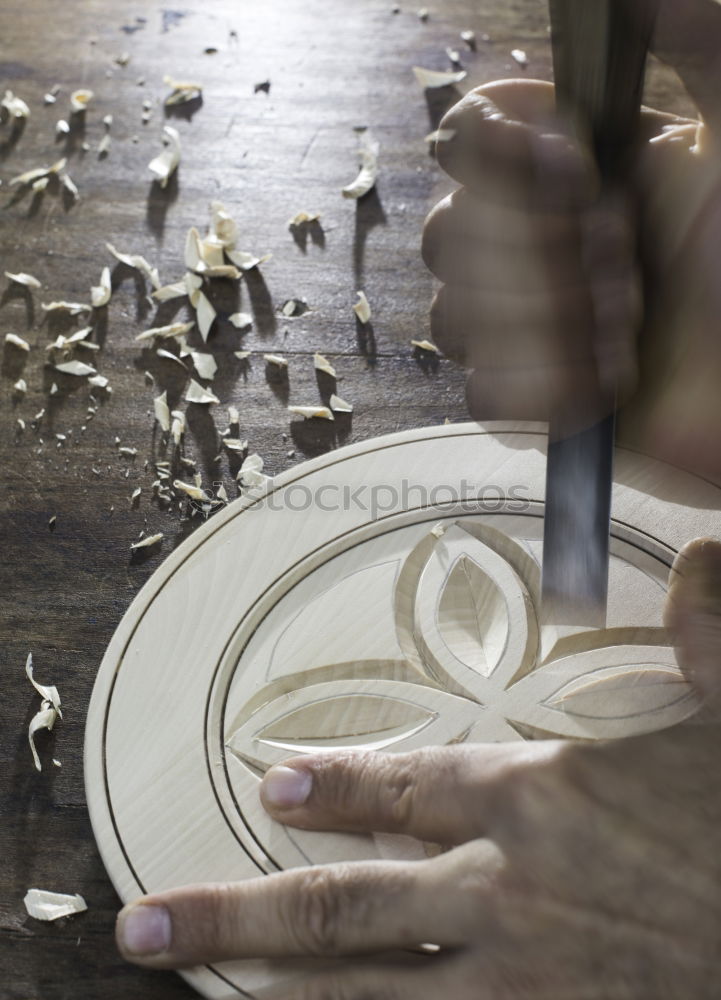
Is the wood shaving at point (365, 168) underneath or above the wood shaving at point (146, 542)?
above

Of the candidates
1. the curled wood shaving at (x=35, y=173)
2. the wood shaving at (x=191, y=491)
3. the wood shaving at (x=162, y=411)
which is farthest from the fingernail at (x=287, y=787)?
the curled wood shaving at (x=35, y=173)

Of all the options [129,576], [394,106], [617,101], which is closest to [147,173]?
[394,106]

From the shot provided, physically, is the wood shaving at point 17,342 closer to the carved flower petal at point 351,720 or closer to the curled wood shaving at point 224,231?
the curled wood shaving at point 224,231

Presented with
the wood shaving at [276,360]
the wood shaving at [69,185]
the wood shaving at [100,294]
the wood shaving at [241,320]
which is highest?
the wood shaving at [69,185]

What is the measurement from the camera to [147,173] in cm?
119

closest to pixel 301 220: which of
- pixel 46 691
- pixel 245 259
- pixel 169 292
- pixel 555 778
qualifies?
pixel 245 259

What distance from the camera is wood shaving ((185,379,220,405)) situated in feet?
3.10

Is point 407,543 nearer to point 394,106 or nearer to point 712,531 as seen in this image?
point 712,531

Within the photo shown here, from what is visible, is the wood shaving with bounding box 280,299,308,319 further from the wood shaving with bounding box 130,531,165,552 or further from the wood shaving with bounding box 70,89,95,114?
the wood shaving with bounding box 70,89,95,114

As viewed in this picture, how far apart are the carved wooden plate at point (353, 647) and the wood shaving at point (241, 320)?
0.82 feet

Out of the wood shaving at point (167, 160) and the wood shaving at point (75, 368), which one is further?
the wood shaving at point (167, 160)

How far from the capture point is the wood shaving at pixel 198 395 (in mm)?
946

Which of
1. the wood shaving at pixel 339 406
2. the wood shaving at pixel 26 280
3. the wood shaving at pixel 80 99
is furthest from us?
the wood shaving at pixel 80 99

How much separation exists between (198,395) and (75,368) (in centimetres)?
15
